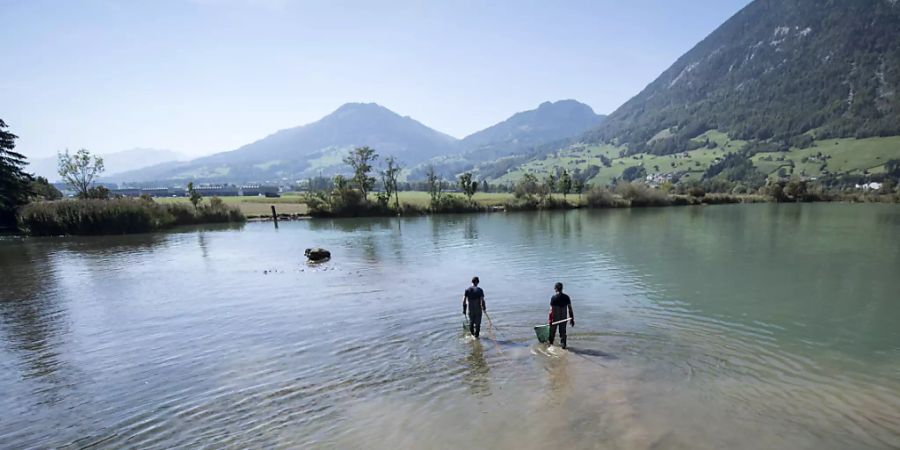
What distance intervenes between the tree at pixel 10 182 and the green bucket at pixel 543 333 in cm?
6761

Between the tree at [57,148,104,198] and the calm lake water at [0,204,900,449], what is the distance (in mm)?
54018

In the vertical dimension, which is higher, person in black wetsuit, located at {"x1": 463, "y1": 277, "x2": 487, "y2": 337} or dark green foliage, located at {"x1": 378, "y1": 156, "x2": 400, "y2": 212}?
dark green foliage, located at {"x1": 378, "y1": 156, "x2": 400, "y2": 212}

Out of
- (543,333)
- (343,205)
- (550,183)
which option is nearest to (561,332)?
(543,333)

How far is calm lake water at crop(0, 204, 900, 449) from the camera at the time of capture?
34.3 feet

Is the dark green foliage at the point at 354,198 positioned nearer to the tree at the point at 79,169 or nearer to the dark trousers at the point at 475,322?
the tree at the point at 79,169

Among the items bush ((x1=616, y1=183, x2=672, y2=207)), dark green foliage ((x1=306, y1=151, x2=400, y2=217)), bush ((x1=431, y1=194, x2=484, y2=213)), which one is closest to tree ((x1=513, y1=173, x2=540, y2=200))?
bush ((x1=431, y1=194, x2=484, y2=213))

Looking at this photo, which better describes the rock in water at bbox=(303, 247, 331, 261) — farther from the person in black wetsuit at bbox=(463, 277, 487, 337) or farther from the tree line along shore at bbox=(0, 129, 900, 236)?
the tree line along shore at bbox=(0, 129, 900, 236)

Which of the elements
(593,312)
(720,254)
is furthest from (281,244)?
(720,254)

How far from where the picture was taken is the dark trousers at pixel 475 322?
54.0 ft

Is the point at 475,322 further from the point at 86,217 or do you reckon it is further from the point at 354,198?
the point at 354,198

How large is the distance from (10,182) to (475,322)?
67.5 metres

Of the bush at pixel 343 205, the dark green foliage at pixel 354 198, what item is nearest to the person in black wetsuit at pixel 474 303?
the dark green foliage at pixel 354 198

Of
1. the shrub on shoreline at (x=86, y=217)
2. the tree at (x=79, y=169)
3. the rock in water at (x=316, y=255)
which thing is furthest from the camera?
the tree at (x=79, y=169)

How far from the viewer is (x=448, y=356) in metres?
15.1
